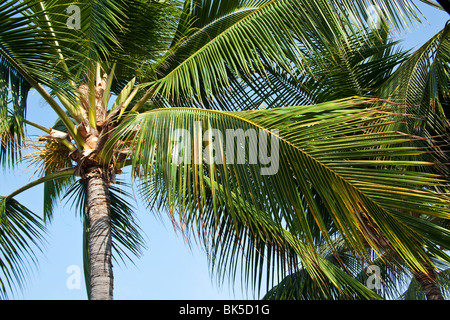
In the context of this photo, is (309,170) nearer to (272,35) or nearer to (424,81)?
(272,35)

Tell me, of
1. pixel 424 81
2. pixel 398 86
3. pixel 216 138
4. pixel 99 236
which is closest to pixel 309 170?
pixel 216 138

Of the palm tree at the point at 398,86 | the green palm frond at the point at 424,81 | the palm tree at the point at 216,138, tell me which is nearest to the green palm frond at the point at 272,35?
the palm tree at the point at 216,138

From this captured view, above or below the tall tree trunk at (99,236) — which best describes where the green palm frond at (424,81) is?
above

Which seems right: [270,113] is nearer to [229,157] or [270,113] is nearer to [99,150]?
[229,157]

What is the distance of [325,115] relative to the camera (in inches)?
141

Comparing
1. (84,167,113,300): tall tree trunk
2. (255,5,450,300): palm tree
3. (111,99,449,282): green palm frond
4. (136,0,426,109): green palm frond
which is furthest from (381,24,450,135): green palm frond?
(84,167,113,300): tall tree trunk

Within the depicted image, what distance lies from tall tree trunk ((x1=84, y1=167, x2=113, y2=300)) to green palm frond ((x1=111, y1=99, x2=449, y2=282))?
847mm

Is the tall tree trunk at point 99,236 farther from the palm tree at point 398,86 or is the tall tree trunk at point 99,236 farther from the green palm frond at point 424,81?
the green palm frond at point 424,81

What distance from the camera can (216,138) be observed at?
3725mm

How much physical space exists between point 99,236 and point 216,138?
1.38 metres

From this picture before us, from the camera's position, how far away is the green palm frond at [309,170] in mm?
3217

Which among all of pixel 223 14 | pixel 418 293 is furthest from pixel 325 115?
pixel 418 293

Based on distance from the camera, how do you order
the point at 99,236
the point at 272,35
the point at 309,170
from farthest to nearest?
the point at 272,35 < the point at 99,236 < the point at 309,170

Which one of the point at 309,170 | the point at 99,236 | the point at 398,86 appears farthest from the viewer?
the point at 398,86
